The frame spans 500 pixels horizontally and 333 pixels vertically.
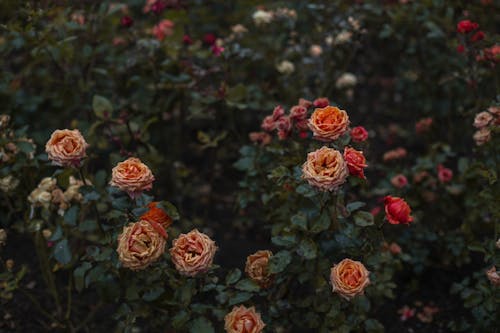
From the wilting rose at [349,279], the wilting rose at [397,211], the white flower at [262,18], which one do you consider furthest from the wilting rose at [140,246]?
the white flower at [262,18]

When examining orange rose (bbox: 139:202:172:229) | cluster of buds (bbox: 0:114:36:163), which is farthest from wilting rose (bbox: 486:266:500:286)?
cluster of buds (bbox: 0:114:36:163)

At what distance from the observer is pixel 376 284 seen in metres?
2.20

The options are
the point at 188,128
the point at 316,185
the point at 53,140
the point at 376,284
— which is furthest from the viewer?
the point at 188,128

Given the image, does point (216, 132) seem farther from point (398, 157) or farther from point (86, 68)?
point (398, 157)

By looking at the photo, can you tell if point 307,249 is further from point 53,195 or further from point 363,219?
point 53,195

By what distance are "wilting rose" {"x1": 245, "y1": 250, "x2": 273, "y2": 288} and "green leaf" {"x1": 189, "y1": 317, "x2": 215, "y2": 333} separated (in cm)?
19

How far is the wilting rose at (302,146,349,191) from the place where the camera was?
1586 millimetres

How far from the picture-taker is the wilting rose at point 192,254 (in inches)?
63.5

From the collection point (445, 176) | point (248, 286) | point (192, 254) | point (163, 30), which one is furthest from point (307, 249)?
point (163, 30)

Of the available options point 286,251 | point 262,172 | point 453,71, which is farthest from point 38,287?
point 453,71

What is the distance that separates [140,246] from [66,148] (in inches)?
13.9

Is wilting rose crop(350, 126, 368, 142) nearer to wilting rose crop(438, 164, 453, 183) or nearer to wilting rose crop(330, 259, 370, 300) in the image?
wilting rose crop(330, 259, 370, 300)

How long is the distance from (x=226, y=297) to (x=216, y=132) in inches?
53.3

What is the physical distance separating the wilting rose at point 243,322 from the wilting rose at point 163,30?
5.00ft
